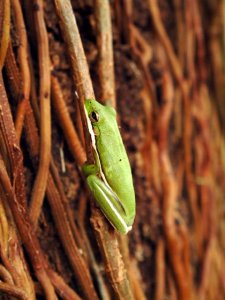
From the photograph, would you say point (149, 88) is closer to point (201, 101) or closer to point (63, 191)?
point (201, 101)

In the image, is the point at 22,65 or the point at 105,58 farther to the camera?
the point at 105,58

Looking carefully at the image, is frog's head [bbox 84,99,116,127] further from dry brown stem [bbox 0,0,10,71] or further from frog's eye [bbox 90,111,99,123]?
dry brown stem [bbox 0,0,10,71]

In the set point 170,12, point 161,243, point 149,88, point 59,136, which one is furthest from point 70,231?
point 170,12

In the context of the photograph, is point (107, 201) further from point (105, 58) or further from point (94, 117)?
point (105, 58)

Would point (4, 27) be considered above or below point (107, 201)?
above

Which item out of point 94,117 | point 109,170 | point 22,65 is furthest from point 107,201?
point 22,65

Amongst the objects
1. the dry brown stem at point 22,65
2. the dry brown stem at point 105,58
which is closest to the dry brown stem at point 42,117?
the dry brown stem at point 22,65

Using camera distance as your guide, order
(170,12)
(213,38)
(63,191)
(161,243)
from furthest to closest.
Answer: (213,38), (170,12), (161,243), (63,191)
